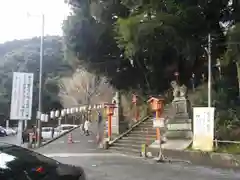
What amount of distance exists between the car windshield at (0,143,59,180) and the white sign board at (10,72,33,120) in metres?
8.11

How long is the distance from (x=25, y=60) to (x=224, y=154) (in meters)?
40.3

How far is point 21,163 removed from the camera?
376cm

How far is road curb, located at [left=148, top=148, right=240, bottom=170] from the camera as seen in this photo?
12.4 meters

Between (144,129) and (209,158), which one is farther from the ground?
(144,129)

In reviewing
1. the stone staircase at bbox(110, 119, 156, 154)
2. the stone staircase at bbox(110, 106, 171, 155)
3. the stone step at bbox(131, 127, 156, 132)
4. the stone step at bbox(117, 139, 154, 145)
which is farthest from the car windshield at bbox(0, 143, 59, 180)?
the stone step at bbox(131, 127, 156, 132)

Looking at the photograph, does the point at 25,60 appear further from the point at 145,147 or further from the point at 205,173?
the point at 205,173

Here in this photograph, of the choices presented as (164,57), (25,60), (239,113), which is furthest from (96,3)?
(25,60)

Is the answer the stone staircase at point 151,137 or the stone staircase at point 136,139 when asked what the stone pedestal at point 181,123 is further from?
the stone staircase at point 136,139

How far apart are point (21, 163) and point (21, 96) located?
8770 millimetres

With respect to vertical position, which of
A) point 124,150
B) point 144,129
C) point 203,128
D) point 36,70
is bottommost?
point 124,150

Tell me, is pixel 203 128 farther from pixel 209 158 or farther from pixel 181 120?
pixel 181 120

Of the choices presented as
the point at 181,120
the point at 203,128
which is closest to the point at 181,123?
the point at 181,120

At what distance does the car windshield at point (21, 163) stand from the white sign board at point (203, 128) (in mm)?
10246

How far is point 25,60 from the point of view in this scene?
48969mm
